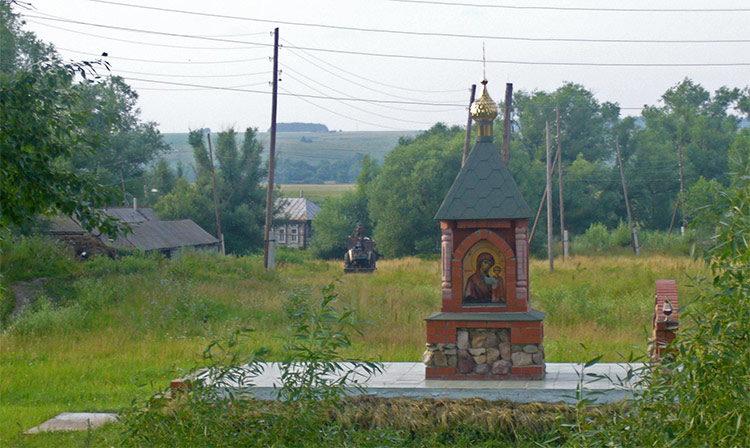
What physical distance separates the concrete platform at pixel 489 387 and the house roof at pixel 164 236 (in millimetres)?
24632

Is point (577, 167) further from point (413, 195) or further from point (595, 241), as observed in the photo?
point (413, 195)

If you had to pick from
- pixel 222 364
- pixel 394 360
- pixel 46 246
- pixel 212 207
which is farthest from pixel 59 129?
pixel 212 207

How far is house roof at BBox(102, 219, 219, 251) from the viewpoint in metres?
34.0

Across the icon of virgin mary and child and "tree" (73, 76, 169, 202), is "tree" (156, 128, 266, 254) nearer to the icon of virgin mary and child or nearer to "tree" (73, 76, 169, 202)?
"tree" (73, 76, 169, 202)

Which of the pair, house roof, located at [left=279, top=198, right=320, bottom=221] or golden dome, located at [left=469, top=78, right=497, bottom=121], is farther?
house roof, located at [left=279, top=198, right=320, bottom=221]

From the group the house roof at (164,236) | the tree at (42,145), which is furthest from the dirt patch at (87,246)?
the tree at (42,145)

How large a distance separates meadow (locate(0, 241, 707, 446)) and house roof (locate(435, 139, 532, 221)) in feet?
5.59

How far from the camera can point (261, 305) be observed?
18.8 metres

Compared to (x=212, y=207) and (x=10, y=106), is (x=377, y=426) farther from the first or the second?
(x=212, y=207)

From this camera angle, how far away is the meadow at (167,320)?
11109 mm

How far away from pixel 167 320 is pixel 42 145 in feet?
32.2

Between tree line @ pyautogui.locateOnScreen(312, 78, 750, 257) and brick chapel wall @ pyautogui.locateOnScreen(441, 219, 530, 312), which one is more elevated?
tree line @ pyautogui.locateOnScreen(312, 78, 750, 257)

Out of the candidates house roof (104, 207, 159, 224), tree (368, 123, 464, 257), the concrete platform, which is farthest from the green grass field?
the concrete platform

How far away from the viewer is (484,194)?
1016cm
